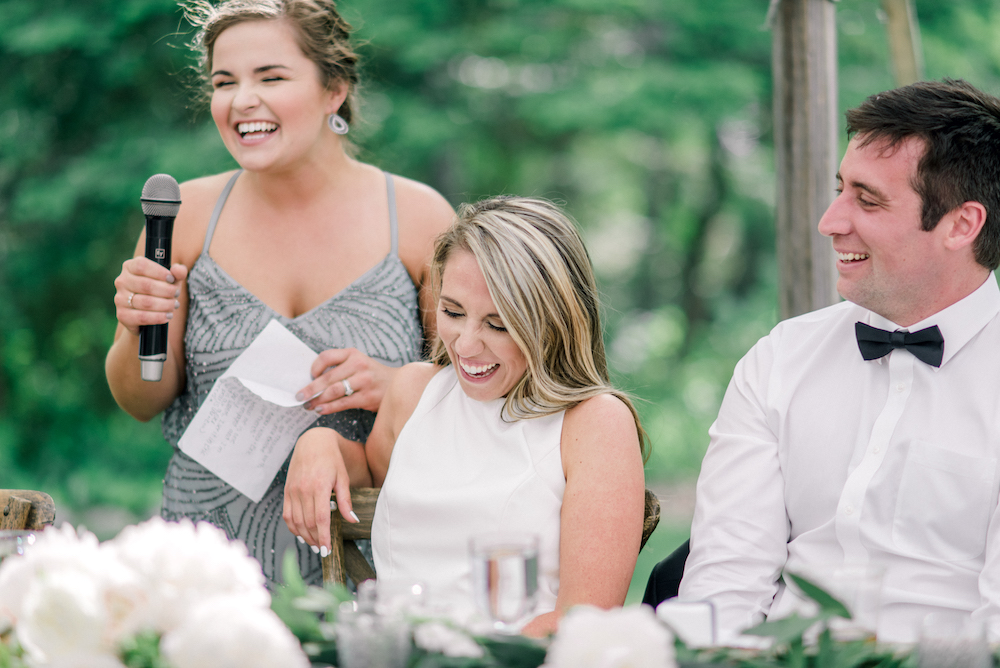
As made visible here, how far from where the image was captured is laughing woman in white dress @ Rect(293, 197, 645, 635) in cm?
183

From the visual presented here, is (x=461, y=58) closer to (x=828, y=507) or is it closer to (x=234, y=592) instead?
(x=828, y=507)

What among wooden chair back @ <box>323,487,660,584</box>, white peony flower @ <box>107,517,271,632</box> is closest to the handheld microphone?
wooden chair back @ <box>323,487,660,584</box>

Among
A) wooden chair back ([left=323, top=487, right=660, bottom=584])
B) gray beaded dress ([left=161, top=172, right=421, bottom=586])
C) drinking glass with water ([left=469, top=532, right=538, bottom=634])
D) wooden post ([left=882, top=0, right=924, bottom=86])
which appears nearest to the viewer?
drinking glass with water ([left=469, top=532, right=538, bottom=634])

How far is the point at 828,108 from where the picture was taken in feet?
8.98

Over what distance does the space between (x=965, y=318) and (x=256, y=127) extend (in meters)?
1.65

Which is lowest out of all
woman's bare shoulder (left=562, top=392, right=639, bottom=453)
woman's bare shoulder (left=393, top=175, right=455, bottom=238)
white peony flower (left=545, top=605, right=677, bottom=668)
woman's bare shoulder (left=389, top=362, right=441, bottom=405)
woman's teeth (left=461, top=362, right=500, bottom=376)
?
white peony flower (left=545, top=605, right=677, bottom=668)

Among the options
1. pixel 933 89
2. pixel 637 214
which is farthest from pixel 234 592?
pixel 637 214

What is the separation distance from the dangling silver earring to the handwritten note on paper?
1.77 feet

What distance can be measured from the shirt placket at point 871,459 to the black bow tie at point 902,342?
31mm

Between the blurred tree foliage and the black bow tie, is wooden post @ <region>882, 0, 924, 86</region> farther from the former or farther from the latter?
the blurred tree foliage

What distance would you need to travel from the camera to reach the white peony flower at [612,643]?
948mm

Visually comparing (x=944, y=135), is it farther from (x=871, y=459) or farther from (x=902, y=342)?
(x=871, y=459)

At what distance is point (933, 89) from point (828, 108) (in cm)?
83

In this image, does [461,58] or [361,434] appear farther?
[461,58]
